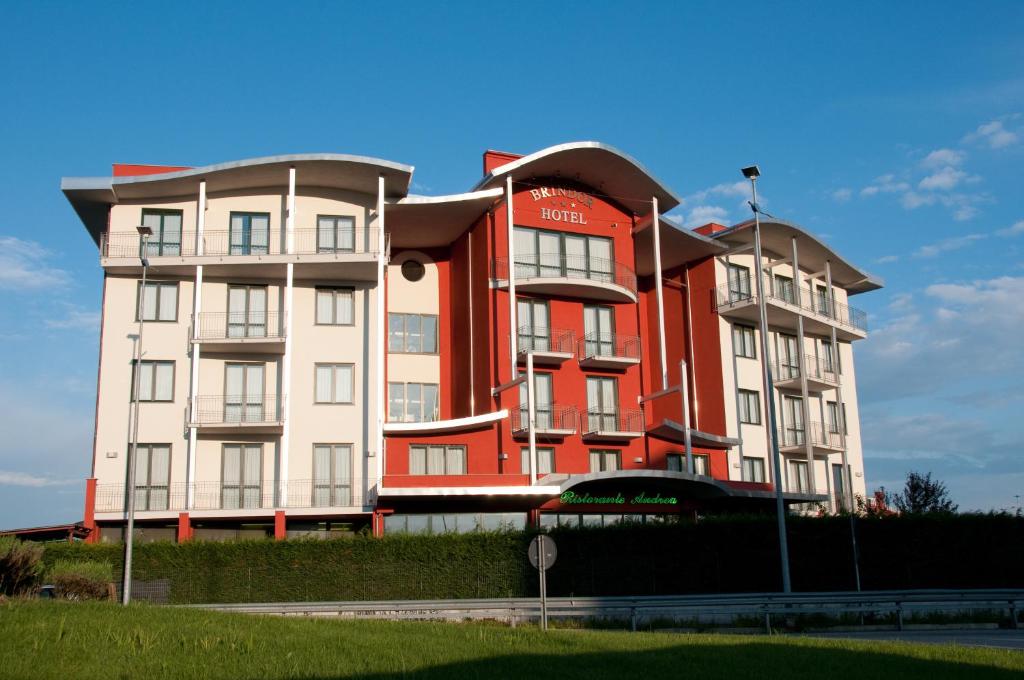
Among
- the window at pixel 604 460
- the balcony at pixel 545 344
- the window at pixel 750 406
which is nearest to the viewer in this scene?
the balcony at pixel 545 344

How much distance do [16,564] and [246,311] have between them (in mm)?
18092

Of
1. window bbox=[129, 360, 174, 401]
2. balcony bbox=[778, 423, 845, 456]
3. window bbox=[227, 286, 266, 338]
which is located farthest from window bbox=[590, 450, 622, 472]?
window bbox=[129, 360, 174, 401]

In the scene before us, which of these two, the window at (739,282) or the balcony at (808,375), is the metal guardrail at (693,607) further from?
the balcony at (808,375)

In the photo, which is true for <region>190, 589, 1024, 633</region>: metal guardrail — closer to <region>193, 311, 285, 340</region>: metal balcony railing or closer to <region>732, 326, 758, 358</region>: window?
<region>193, 311, 285, 340</region>: metal balcony railing

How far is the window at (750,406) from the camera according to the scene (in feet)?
152

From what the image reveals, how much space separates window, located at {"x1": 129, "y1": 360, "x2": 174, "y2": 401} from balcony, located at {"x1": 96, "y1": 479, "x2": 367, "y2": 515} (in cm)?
323

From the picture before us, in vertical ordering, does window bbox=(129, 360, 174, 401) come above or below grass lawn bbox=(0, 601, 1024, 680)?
above

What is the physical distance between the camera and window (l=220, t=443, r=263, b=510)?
36375mm

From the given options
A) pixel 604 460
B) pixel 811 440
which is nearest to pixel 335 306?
pixel 604 460

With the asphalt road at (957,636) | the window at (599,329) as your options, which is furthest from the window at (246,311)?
the asphalt road at (957,636)

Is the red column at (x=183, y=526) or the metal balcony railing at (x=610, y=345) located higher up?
the metal balcony railing at (x=610, y=345)

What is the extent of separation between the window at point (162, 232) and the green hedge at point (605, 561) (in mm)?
11425

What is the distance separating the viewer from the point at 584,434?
128 ft

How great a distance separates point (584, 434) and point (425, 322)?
26.5 feet
